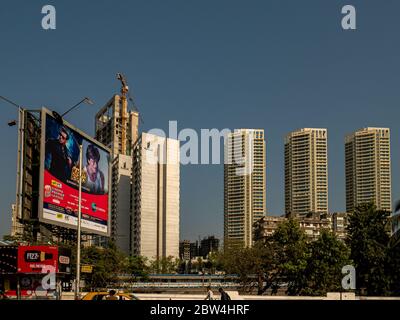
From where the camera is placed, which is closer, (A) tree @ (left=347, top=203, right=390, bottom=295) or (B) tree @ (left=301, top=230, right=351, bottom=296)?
(A) tree @ (left=347, top=203, right=390, bottom=295)

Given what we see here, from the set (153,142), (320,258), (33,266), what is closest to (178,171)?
(153,142)

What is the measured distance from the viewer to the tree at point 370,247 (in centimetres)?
6950

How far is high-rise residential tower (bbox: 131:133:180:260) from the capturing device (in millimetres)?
181875

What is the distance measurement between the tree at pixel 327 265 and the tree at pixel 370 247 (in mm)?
1715

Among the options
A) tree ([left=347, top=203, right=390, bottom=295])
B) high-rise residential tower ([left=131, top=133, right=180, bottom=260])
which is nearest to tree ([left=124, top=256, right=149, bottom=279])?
high-rise residential tower ([left=131, top=133, right=180, bottom=260])

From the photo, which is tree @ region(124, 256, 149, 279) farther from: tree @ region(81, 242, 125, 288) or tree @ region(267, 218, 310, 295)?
tree @ region(267, 218, 310, 295)

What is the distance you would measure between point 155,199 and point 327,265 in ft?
388

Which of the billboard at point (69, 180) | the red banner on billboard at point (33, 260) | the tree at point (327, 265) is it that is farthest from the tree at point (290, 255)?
the red banner on billboard at point (33, 260)

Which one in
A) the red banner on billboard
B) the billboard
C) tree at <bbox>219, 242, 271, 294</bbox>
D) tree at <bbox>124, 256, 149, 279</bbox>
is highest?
the billboard

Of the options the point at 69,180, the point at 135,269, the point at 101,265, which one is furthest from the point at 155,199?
the point at 69,180

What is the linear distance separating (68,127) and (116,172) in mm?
132180

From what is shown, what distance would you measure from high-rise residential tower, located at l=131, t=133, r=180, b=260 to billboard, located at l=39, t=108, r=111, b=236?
376 ft
